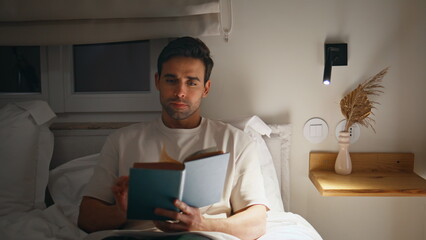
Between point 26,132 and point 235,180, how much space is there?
0.88 metres

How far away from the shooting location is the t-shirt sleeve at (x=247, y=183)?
4.17 ft

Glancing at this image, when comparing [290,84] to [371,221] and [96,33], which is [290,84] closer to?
[371,221]

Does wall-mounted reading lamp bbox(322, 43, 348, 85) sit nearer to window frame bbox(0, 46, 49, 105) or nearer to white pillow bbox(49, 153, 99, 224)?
white pillow bbox(49, 153, 99, 224)

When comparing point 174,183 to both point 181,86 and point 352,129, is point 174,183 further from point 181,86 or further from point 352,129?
point 352,129

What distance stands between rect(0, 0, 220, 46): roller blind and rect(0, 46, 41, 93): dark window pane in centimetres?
14

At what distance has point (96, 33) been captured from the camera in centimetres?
167

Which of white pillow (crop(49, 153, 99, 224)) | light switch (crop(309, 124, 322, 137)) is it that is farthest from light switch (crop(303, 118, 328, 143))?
white pillow (crop(49, 153, 99, 224))

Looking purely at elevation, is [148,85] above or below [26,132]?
above

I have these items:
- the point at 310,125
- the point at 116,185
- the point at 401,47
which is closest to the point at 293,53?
the point at 310,125

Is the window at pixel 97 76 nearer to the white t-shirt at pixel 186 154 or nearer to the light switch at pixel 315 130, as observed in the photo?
the white t-shirt at pixel 186 154

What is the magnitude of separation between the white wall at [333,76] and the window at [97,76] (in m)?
0.30

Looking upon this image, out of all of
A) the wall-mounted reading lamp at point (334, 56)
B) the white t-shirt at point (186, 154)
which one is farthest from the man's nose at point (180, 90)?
the wall-mounted reading lamp at point (334, 56)

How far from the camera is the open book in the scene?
101 centimetres

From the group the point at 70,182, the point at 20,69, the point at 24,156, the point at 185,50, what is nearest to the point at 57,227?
the point at 70,182
